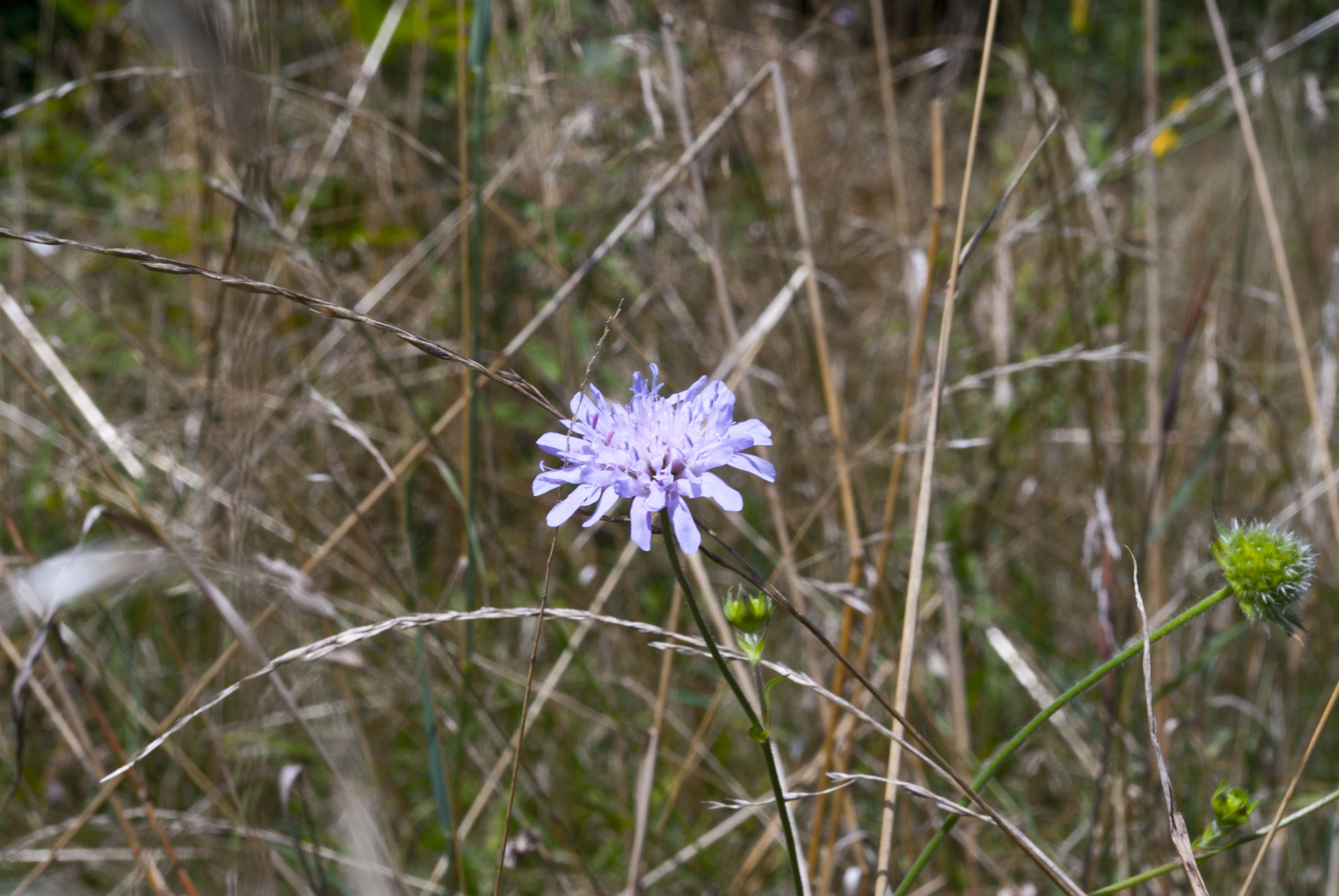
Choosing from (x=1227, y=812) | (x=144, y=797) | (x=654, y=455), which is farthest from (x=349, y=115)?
(x=1227, y=812)

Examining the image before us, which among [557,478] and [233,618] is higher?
[557,478]

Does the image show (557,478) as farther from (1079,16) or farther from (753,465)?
(1079,16)

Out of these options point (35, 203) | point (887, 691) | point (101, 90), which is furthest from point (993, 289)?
point (101, 90)

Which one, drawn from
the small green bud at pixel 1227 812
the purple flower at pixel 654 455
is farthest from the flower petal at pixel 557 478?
the small green bud at pixel 1227 812

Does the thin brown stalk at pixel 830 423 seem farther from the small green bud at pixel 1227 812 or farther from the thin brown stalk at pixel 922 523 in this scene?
the small green bud at pixel 1227 812

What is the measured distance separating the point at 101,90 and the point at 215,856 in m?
3.03

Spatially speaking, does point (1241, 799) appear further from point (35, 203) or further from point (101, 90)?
point (101, 90)

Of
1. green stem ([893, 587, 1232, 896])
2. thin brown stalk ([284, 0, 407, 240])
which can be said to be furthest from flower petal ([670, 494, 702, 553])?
thin brown stalk ([284, 0, 407, 240])

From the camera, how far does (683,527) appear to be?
68 centimetres

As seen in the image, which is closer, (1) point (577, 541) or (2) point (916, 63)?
(1) point (577, 541)

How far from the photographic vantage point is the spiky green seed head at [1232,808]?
795 mm

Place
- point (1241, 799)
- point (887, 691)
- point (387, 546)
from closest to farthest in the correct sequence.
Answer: point (1241, 799), point (887, 691), point (387, 546)

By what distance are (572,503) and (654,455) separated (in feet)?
0.28

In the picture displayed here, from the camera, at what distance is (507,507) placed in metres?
2.15
